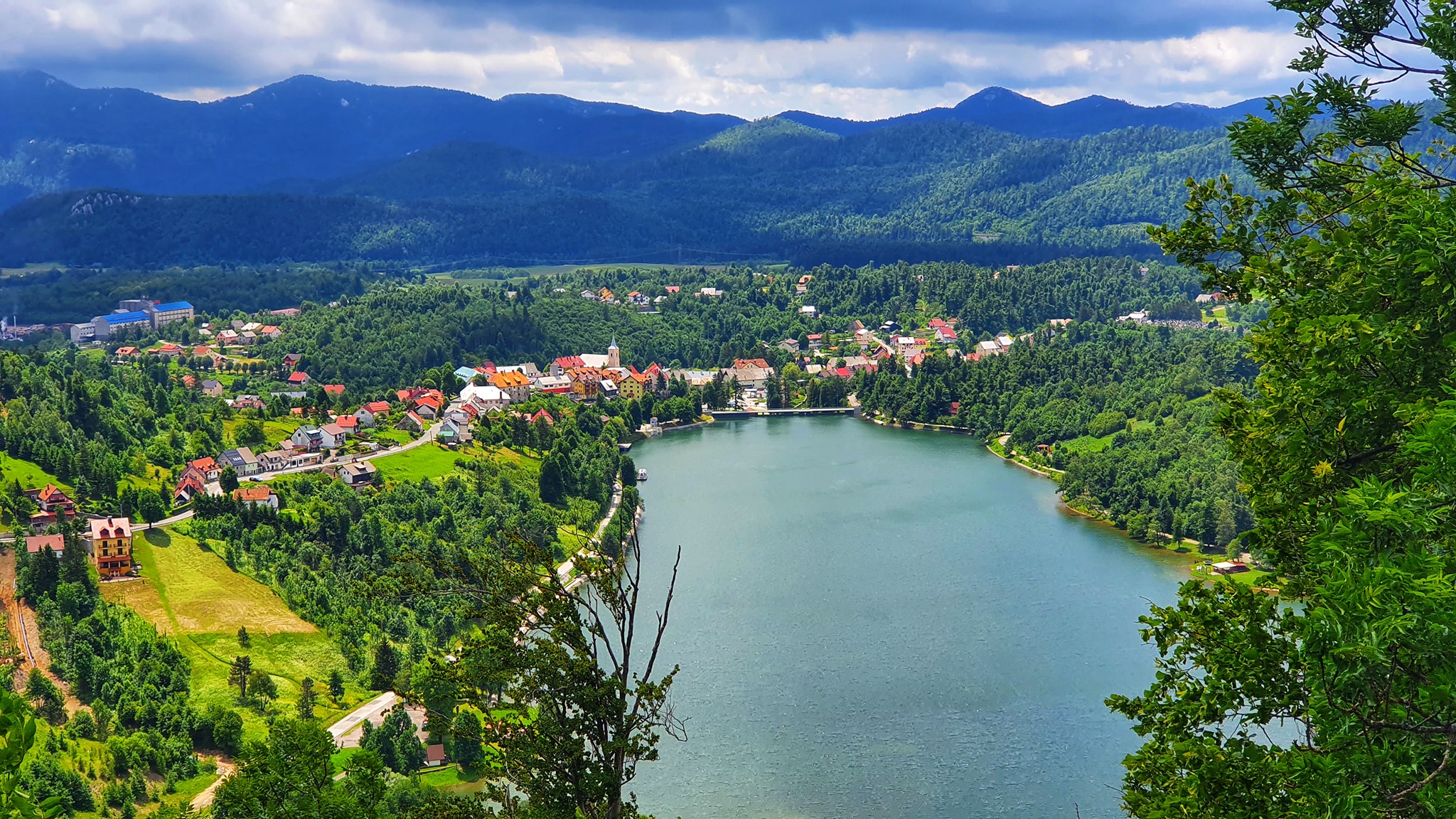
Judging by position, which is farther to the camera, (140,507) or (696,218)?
(696,218)

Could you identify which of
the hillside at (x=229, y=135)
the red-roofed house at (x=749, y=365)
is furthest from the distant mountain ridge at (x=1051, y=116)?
the red-roofed house at (x=749, y=365)

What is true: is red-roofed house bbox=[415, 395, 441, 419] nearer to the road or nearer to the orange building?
the road

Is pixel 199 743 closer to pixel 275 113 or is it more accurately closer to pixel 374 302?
pixel 374 302

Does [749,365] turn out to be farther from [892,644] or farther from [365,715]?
[365,715]

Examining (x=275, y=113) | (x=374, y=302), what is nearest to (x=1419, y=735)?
(x=374, y=302)

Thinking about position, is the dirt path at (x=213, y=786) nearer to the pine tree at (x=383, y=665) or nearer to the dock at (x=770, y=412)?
the pine tree at (x=383, y=665)
